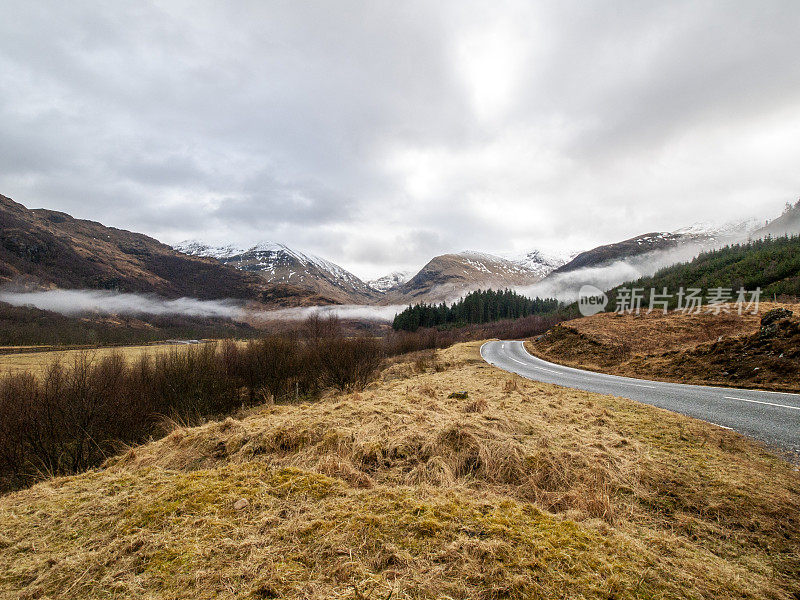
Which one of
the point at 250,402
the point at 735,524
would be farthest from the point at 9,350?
the point at 735,524

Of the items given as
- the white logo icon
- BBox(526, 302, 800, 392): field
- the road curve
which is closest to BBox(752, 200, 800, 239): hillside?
the white logo icon

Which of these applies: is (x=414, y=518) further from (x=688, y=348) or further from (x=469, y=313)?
(x=469, y=313)

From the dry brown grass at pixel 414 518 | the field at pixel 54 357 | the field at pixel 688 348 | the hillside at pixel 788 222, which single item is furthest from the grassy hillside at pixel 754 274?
the hillside at pixel 788 222

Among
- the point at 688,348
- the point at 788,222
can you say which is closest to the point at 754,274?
the point at 688,348

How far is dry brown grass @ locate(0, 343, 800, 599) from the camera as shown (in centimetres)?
250

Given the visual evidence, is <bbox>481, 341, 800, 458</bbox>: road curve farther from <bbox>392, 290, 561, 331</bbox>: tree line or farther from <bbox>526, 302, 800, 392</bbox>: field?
<bbox>392, 290, 561, 331</bbox>: tree line

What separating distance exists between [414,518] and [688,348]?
65.6 feet

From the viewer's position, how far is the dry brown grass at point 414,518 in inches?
98.3

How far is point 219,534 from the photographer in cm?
306

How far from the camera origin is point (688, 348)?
1630 centimetres

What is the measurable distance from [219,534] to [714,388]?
1651 cm

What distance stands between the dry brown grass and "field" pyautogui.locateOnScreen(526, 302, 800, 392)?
31.8 feet

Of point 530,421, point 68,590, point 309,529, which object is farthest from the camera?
point 530,421

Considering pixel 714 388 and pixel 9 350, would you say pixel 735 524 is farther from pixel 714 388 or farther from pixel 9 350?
pixel 9 350
